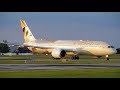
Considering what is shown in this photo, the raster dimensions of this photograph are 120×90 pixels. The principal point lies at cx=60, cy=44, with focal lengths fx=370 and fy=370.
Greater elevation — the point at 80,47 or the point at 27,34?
the point at 27,34

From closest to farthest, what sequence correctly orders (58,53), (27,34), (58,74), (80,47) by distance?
(58,74) → (58,53) → (80,47) → (27,34)

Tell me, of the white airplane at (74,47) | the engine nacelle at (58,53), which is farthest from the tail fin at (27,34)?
the engine nacelle at (58,53)

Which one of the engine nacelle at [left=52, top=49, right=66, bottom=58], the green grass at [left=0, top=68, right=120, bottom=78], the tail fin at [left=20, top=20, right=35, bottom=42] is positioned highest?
the tail fin at [left=20, top=20, right=35, bottom=42]

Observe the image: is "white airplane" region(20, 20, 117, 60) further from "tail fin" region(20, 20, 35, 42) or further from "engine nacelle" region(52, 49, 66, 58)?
"tail fin" region(20, 20, 35, 42)

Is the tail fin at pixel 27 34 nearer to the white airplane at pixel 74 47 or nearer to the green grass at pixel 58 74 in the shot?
the white airplane at pixel 74 47

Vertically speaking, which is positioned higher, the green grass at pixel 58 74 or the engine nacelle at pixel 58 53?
the green grass at pixel 58 74

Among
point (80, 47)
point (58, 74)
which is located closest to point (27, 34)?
point (80, 47)

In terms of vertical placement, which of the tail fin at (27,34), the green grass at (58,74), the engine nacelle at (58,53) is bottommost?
the engine nacelle at (58,53)

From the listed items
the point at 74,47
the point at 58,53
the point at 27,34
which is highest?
the point at 27,34

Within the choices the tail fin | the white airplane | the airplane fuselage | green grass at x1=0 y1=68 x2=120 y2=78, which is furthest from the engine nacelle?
green grass at x1=0 y1=68 x2=120 y2=78

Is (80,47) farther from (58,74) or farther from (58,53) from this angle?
(58,74)
